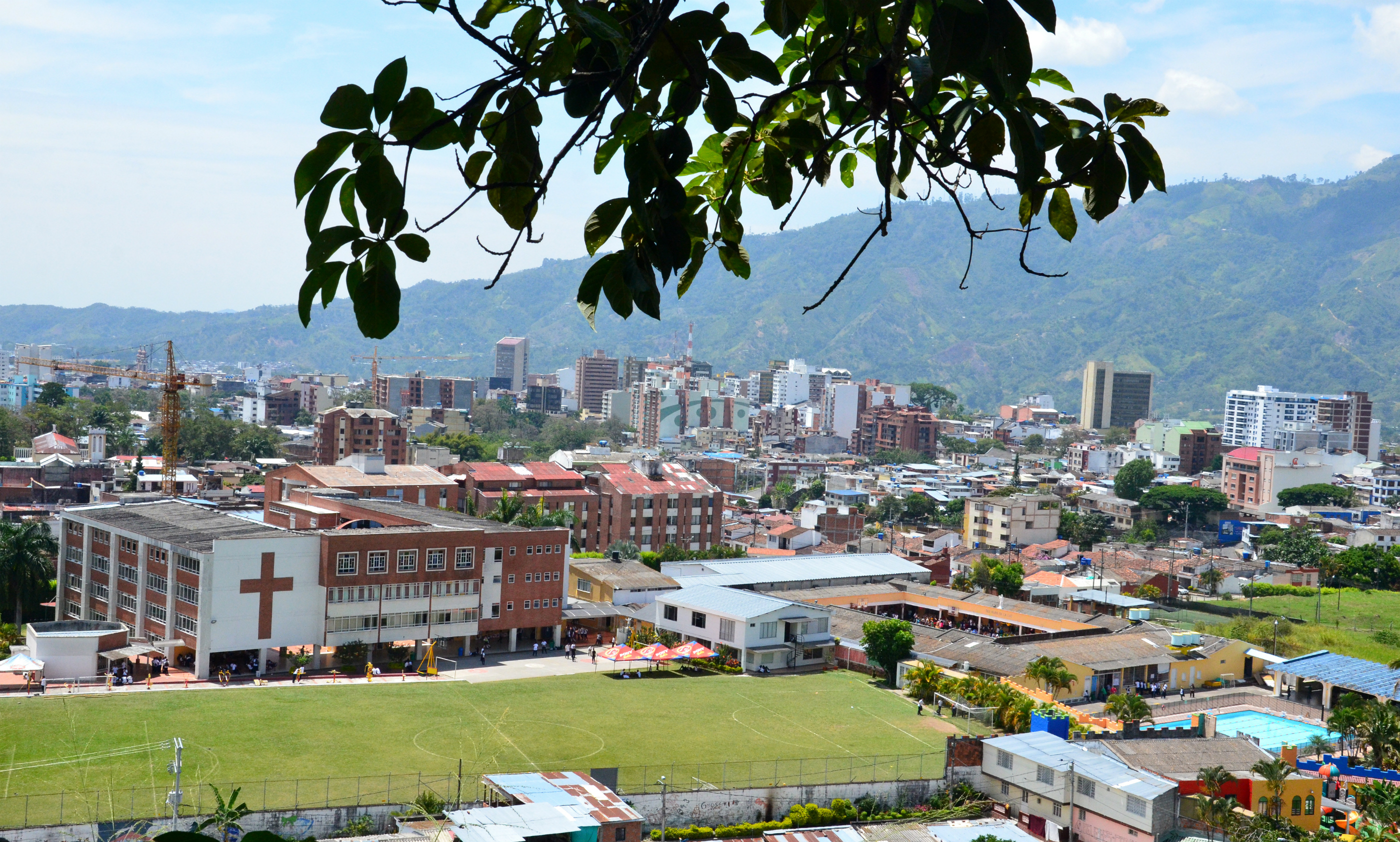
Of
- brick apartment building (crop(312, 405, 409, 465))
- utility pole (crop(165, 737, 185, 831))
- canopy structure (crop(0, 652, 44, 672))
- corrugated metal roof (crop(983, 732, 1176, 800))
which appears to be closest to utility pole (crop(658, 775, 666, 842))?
corrugated metal roof (crop(983, 732, 1176, 800))

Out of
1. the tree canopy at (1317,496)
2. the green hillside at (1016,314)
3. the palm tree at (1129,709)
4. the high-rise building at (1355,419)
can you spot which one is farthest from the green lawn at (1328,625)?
the green hillside at (1016,314)

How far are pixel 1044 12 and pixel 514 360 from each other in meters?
89.4

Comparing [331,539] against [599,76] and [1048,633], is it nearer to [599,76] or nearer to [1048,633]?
[1048,633]

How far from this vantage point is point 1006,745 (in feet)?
39.5

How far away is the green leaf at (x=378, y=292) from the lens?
890mm

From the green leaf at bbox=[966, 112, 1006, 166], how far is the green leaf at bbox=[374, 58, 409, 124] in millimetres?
476

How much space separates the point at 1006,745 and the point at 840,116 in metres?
11.8

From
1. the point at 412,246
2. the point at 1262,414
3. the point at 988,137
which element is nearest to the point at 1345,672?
the point at 988,137

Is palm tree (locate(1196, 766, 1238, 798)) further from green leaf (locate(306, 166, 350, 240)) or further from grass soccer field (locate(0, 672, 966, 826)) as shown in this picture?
green leaf (locate(306, 166, 350, 240))

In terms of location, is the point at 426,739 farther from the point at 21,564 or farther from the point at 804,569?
the point at 804,569

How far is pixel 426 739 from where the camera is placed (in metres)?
11.9

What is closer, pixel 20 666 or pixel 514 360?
pixel 20 666

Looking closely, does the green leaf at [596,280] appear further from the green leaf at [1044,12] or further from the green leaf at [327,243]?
Result: the green leaf at [1044,12]

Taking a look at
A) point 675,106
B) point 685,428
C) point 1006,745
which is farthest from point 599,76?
point 685,428
